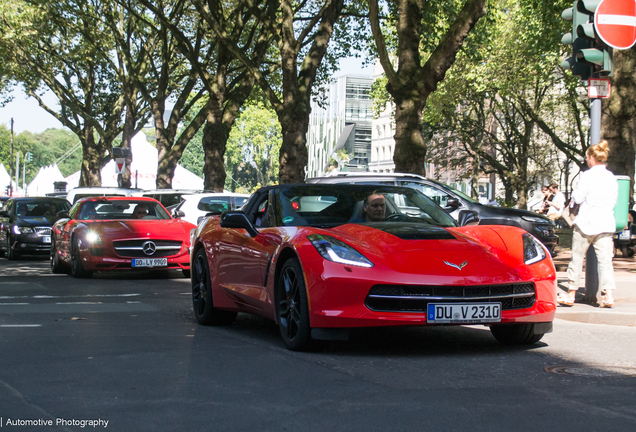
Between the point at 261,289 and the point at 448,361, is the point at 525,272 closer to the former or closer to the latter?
the point at 448,361

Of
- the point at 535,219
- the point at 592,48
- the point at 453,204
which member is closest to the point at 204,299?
the point at 592,48

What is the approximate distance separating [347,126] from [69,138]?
8402 cm

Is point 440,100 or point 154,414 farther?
point 440,100

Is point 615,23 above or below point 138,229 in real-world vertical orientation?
above

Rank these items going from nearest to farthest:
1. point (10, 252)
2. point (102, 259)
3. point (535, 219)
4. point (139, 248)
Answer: point (102, 259), point (139, 248), point (535, 219), point (10, 252)

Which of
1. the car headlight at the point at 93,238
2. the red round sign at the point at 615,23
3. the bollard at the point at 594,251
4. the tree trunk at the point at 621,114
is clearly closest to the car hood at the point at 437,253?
the bollard at the point at 594,251

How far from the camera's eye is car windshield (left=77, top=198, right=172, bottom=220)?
52.4ft

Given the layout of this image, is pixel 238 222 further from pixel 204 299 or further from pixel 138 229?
pixel 138 229

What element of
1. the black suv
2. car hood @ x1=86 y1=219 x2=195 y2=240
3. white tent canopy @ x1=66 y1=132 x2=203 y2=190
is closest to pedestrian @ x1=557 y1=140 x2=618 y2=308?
the black suv

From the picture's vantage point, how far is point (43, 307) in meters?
10.3

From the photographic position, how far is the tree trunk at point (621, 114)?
16.6m

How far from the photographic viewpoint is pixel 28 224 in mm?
21734

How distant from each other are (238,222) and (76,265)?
8369 millimetres

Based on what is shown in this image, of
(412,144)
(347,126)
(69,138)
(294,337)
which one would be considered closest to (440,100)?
(412,144)
